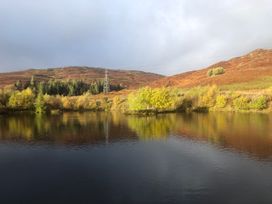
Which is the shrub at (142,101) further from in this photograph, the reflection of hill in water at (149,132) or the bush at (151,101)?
the reflection of hill in water at (149,132)

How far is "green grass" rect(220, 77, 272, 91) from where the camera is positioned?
431 ft

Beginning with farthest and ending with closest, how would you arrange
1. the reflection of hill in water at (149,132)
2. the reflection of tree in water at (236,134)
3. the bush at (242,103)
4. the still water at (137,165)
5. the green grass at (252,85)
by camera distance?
1. the green grass at (252,85)
2. the bush at (242,103)
3. the reflection of hill in water at (149,132)
4. the reflection of tree in water at (236,134)
5. the still water at (137,165)

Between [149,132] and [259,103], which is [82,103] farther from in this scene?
[259,103]

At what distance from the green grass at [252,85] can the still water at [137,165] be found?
6117cm

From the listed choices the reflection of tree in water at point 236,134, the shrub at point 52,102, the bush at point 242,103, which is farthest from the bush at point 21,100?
the bush at point 242,103

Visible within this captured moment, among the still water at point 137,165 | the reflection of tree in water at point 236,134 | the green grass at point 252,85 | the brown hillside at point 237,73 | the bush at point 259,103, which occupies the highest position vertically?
the brown hillside at point 237,73

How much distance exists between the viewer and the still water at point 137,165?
32.4 metres

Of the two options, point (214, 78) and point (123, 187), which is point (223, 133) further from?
point (214, 78)

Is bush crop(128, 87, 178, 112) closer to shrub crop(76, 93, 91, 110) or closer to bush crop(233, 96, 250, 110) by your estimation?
shrub crop(76, 93, 91, 110)

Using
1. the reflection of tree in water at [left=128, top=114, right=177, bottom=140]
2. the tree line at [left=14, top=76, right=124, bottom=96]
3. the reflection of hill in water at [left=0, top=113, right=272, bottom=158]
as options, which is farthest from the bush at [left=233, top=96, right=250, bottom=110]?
the tree line at [left=14, top=76, right=124, bottom=96]

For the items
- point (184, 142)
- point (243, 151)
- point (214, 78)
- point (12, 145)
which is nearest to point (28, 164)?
point (12, 145)

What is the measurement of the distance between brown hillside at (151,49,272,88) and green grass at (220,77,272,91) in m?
5.06

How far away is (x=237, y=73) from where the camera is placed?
520 ft

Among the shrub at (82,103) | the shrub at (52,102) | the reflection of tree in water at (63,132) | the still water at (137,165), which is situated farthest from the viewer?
the shrub at (82,103)
